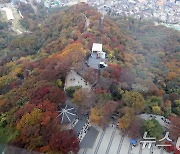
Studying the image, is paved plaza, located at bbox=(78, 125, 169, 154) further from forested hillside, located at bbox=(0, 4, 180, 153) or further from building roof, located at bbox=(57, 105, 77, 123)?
building roof, located at bbox=(57, 105, 77, 123)

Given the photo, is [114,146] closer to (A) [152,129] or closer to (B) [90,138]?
(B) [90,138]

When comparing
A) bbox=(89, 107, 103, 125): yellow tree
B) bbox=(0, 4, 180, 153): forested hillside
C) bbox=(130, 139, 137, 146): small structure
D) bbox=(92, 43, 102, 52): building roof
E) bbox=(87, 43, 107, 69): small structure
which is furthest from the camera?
bbox=(92, 43, 102, 52): building roof

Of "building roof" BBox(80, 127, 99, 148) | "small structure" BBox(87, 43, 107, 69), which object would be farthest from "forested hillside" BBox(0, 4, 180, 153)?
"building roof" BBox(80, 127, 99, 148)

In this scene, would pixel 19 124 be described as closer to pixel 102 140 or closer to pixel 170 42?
pixel 102 140

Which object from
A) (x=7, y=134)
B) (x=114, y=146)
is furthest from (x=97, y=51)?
(x=7, y=134)

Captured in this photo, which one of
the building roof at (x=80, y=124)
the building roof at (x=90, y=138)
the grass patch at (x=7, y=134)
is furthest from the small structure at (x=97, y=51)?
the grass patch at (x=7, y=134)

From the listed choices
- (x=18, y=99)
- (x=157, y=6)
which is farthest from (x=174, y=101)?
(x=157, y=6)
